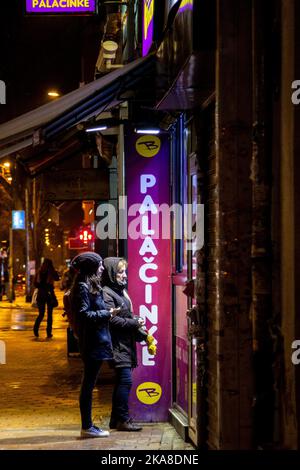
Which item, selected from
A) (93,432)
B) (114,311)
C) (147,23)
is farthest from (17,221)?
(93,432)

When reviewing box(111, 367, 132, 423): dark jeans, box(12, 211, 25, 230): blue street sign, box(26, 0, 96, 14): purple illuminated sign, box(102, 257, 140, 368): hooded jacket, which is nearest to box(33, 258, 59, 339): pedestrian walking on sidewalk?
box(26, 0, 96, 14): purple illuminated sign

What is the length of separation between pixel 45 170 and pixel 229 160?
852 cm

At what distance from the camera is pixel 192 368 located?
24.8 ft

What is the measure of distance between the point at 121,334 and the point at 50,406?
2.33 m

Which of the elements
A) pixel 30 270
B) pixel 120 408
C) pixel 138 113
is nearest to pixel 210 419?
pixel 120 408

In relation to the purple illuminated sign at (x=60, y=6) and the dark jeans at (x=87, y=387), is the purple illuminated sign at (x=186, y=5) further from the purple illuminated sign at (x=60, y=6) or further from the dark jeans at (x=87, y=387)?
the purple illuminated sign at (x=60, y=6)

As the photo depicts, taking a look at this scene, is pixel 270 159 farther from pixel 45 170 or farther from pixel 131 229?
pixel 45 170

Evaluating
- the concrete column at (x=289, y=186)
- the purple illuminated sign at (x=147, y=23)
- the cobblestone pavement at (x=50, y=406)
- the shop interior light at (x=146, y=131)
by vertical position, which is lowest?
the cobblestone pavement at (x=50, y=406)

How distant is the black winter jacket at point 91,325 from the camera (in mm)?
7703

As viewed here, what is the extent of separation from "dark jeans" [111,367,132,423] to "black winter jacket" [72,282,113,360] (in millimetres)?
326

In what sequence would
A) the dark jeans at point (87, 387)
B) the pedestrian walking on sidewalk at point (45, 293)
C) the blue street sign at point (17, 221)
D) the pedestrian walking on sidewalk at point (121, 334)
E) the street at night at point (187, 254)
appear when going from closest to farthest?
the street at night at point (187, 254), the dark jeans at point (87, 387), the pedestrian walking on sidewalk at point (121, 334), the pedestrian walking on sidewalk at point (45, 293), the blue street sign at point (17, 221)

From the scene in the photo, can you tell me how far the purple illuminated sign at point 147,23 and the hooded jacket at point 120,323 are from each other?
3.02 metres

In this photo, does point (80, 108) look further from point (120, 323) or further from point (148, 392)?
point (148, 392)

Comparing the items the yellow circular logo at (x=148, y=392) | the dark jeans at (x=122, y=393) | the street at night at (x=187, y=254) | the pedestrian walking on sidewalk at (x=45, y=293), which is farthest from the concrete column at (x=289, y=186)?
the pedestrian walking on sidewalk at (x=45, y=293)
